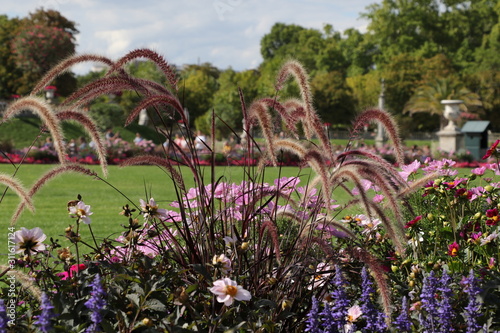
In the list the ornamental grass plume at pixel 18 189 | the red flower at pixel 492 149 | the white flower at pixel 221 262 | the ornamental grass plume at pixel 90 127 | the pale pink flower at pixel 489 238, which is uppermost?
the ornamental grass plume at pixel 90 127

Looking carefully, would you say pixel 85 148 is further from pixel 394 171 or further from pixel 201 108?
pixel 201 108

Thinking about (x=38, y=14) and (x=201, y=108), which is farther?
(x=201, y=108)

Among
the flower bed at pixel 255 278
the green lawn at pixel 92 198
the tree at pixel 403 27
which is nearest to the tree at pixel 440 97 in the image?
the tree at pixel 403 27

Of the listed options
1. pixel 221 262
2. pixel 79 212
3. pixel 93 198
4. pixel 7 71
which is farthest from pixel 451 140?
pixel 7 71

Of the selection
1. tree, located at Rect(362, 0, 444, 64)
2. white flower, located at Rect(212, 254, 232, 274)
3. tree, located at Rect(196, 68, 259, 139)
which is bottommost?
white flower, located at Rect(212, 254, 232, 274)

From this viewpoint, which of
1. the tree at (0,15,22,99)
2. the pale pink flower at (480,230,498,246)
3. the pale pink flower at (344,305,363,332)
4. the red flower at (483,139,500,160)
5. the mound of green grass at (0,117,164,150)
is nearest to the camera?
the pale pink flower at (344,305,363,332)

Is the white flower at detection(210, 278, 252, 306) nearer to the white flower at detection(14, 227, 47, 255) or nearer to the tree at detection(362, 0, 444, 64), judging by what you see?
the white flower at detection(14, 227, 47, 255)

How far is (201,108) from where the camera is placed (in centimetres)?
4969

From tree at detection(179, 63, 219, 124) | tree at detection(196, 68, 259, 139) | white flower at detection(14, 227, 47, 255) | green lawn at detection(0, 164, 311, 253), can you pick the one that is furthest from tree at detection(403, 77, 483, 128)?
white flower at detection(14, 227, 47, 255)

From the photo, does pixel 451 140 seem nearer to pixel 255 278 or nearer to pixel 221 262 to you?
pixel 255 278

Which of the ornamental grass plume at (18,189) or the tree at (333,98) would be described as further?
the tree at (333,98)

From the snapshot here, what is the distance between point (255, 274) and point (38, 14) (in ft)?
135

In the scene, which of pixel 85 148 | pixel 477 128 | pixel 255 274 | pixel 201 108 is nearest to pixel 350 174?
pixel 255 274

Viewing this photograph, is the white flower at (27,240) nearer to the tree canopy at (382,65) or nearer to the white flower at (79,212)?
the white flower at (79,212)
